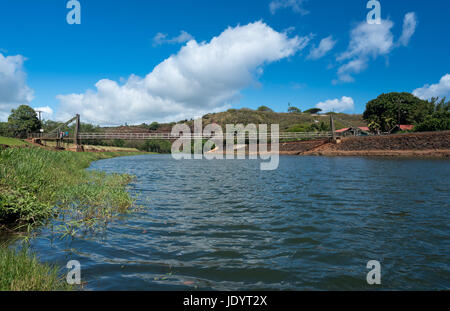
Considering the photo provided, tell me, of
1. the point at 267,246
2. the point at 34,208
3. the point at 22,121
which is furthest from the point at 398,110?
the point at 22,121

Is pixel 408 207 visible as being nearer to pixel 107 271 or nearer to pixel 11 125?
pixel 107 271

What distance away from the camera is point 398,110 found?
77312mm

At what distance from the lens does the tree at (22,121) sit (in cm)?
6950

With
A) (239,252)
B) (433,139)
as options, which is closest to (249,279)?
(239,252)

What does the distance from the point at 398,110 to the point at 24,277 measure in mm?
92118

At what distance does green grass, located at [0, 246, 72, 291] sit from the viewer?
12.2ft

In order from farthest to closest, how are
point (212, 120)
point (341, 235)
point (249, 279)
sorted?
point (212, 120), point (341, 235), point (249, 279)

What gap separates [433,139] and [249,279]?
159ft

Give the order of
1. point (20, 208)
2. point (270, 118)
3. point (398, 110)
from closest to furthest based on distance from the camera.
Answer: point (20, 208) → point (398, 110) → point (270, 118)

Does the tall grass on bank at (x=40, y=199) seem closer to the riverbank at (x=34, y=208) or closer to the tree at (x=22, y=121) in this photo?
the riverbank at (x=34, y=208)

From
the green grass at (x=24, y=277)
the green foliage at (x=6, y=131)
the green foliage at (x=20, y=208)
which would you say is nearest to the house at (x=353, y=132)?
the green foliage at (x=20, y=208)

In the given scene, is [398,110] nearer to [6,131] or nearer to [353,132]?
[353,132]
